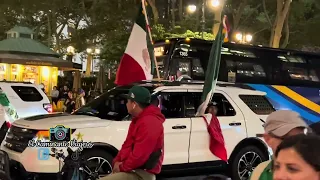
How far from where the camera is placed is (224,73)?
44.9 ft

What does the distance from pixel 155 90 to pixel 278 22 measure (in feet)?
48.8

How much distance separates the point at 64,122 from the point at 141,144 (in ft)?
10.3

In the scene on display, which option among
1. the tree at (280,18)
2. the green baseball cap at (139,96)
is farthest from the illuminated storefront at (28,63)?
the green baseball cap at (139,96)

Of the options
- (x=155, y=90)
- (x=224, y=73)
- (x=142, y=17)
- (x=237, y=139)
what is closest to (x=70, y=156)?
(x=155, y=90)

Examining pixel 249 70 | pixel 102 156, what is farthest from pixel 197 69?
pixel 102 156

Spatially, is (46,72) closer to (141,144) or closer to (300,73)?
(300,73)

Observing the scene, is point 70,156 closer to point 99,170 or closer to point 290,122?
point 99,170

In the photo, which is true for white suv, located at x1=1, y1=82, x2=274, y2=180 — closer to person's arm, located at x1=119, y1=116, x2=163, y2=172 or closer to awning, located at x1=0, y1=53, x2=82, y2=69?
person's arm, located at x1=119, y1=116, x2=163, y2=172

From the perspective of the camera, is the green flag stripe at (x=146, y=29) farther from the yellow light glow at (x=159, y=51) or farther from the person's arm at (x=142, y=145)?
the person's arm at (x=142, y=145)

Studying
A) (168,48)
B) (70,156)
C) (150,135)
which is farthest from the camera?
(168,48)

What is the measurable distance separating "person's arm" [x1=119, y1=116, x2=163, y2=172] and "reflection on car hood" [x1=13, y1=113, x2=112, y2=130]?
2942 mm

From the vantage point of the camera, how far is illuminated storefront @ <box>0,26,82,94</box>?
75.2 feet

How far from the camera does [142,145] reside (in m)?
3.96

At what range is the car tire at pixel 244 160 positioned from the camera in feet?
26.7
